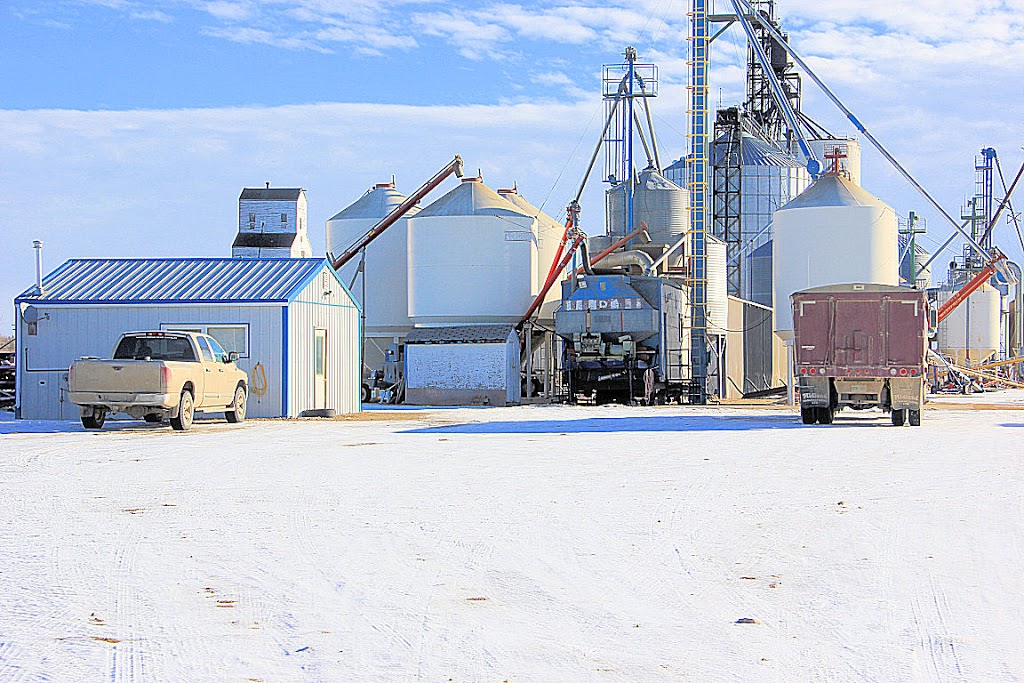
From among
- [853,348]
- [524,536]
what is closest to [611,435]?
[853,348]

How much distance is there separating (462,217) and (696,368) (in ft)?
31.9

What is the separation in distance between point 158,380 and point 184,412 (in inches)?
40.7

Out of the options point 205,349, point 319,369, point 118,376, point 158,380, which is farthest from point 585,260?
point 118,376

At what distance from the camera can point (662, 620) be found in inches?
309

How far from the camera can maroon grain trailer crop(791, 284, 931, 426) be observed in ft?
84.7

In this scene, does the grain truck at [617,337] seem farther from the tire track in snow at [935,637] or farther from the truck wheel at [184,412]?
the tire track in snow at [935,637]

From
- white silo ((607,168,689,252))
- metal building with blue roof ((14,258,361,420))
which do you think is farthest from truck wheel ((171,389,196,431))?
white silo ((607,168,689,252))

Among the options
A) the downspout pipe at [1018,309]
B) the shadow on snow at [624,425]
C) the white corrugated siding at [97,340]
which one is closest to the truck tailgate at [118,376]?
the shadow on snow at [624,425]

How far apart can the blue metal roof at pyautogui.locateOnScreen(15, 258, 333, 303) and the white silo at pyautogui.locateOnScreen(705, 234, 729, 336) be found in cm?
2085

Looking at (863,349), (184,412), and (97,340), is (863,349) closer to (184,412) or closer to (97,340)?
(184,412)

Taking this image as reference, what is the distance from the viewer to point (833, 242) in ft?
147

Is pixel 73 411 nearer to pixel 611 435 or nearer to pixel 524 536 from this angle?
pixel 611 435

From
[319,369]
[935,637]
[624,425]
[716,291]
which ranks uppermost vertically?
[716,291]

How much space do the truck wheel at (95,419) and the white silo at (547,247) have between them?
2422cm
